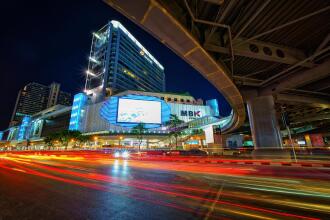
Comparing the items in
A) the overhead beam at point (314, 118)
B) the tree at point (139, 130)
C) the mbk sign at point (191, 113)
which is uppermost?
the mbk sign at point (191, 113)

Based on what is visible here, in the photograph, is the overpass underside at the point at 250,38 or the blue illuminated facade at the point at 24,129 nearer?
the overpass underside at the point at 250,38

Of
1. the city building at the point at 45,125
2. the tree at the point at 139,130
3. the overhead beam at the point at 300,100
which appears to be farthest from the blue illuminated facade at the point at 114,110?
the overhead beam at the point at 300,100

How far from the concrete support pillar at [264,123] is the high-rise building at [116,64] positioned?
96.9m

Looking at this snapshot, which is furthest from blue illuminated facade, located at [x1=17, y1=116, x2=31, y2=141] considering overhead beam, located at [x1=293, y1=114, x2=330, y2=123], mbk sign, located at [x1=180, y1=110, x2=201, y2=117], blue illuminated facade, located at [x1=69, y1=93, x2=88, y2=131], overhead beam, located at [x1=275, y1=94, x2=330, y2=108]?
overhead beam, located at [x1=293, y1=114, x2=330, y2=123]

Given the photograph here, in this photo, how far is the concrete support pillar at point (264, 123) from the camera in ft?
51.4

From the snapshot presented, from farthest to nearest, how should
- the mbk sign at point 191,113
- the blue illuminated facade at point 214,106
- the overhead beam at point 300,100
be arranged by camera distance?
1. the blue illuminated facade at point 214,106
2. the mbk sign at point 191,113
3. the overhead beam at point 300,100

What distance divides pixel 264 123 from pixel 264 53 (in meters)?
8.41

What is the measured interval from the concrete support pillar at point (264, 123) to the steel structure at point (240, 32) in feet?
9.28

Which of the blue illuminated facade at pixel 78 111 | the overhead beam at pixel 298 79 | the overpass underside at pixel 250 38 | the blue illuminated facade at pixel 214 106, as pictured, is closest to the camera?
the overpass underside at pixel 250 38

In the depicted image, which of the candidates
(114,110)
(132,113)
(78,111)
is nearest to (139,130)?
(132,113)

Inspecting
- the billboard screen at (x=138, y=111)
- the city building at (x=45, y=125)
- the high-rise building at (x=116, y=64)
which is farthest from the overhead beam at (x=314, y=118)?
the city building at (x=45, y=125)

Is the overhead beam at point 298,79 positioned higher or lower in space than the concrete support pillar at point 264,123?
higher

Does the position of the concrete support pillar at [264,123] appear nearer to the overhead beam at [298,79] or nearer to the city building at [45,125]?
the overhead beam at [298,79]

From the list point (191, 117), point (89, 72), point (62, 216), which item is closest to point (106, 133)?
point (191, 117)
